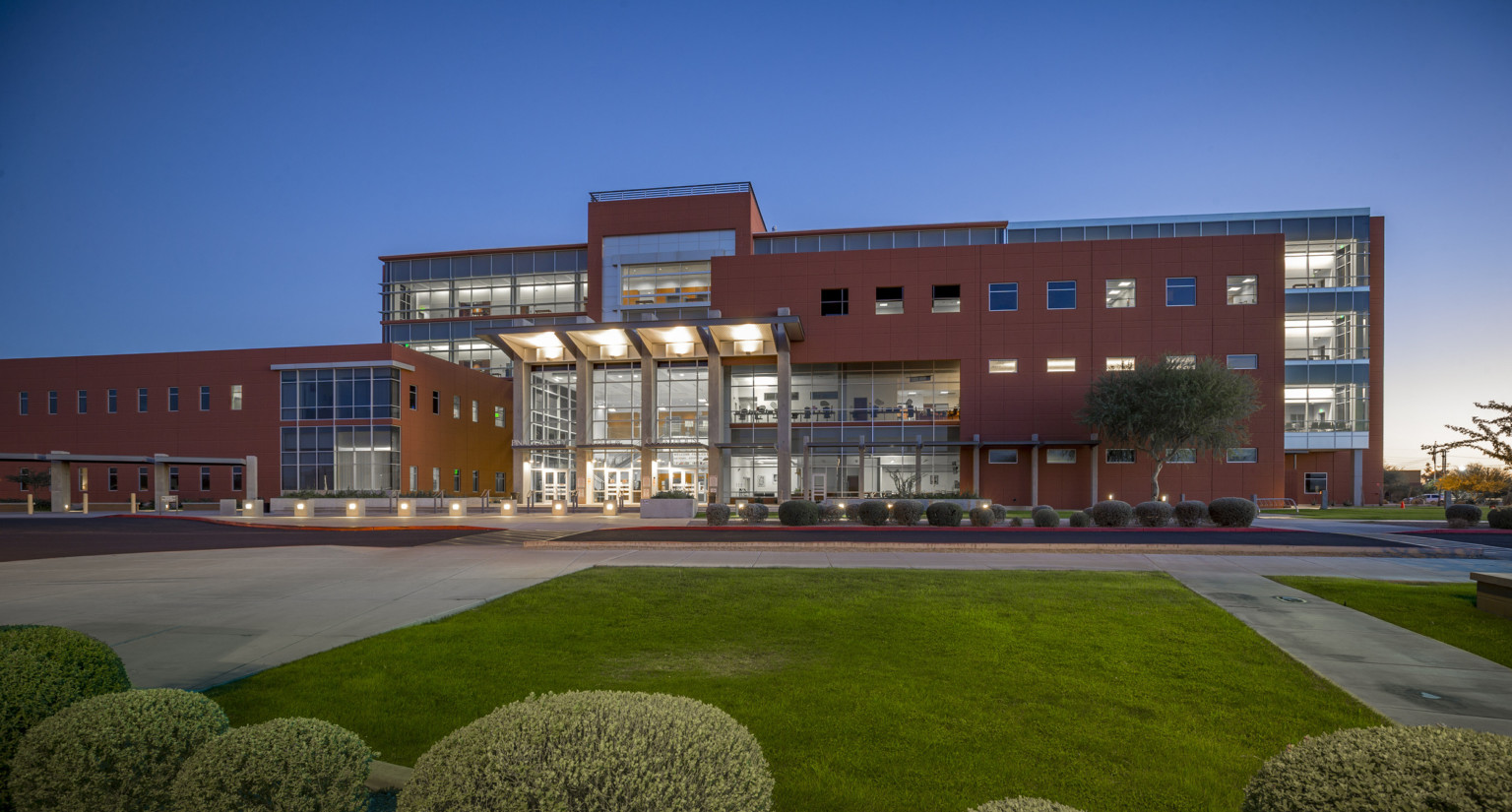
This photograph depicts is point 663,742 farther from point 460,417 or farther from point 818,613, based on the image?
point 460,417

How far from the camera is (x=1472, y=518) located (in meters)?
25.6

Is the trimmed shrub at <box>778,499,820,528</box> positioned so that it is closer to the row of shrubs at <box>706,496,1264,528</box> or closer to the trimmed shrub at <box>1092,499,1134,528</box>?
the row of shrubs at <box>706,496,1264,528</box>

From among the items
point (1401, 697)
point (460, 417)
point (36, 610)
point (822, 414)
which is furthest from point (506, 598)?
point (460, 417)

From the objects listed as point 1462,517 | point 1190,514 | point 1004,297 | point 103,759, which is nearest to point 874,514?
point 1190,514

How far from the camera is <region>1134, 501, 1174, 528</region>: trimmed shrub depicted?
2591 centimetres

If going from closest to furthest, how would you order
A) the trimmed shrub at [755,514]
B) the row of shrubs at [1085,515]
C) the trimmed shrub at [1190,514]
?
the row of shrubs at [1085,515], the trimmed shrub at [1190,514], the trimmed shrub at [755,514]

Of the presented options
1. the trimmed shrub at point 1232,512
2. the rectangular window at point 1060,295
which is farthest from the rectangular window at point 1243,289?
the trimmed shrub at point 1232,512

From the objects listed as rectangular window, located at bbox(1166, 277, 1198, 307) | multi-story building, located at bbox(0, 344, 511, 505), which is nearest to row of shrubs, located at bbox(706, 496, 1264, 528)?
rectangular window, located at bbox(1166, 277, 1198, 307)

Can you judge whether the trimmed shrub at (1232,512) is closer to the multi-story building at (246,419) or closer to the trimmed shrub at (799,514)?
the trimmed shrub at (799,514)

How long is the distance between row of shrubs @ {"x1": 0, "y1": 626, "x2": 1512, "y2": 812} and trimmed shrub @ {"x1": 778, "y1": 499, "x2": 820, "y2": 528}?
23.0 meters

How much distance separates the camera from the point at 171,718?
13.0ft

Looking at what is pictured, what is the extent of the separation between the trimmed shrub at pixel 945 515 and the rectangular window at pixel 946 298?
23.4 meters

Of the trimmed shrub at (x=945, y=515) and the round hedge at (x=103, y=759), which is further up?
the round hedge at (x=103, y=759)

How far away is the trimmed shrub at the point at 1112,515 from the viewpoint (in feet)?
85.5
